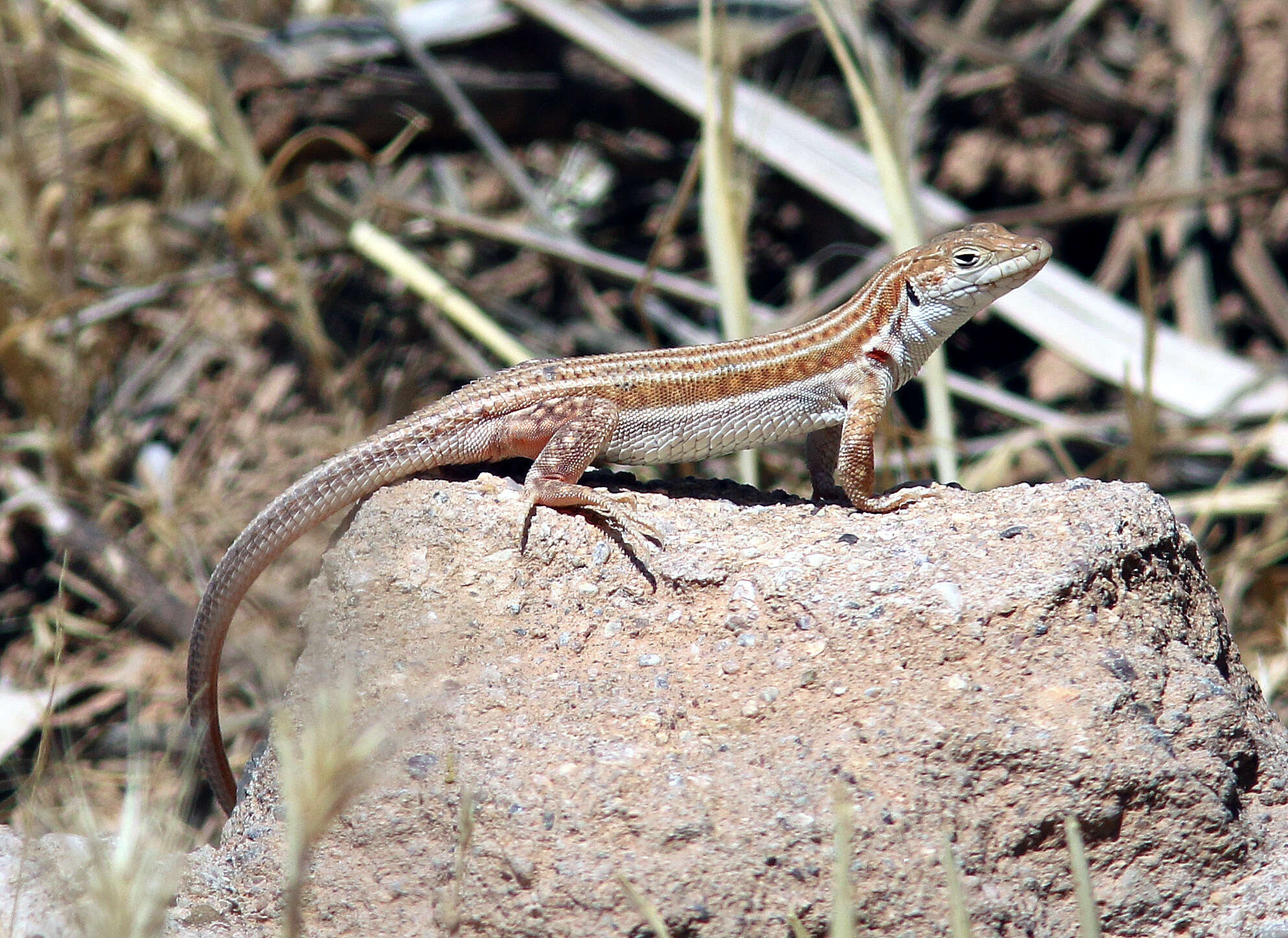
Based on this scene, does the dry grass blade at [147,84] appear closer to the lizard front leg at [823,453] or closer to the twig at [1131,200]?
the lizard front leg at [823,453]

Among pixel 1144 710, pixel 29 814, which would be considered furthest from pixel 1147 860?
pixel 29 814

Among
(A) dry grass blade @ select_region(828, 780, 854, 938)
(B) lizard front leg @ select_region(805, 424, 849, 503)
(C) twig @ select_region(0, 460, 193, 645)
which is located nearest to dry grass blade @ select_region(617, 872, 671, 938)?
(A) dry grass blade @ select_region(828, 780, 854, 938)

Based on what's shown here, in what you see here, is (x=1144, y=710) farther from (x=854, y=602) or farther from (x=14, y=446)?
(x=14, y=446)

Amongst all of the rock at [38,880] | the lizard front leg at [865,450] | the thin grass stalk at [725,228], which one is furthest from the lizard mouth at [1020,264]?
the rock at [38,880]

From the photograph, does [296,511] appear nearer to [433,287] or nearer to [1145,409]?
[433,287]

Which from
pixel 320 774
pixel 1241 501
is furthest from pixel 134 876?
pixel 1241 501

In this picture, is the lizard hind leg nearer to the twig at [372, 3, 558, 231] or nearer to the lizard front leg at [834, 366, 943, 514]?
the lizard front leg at [834, 366, 943, 514]
